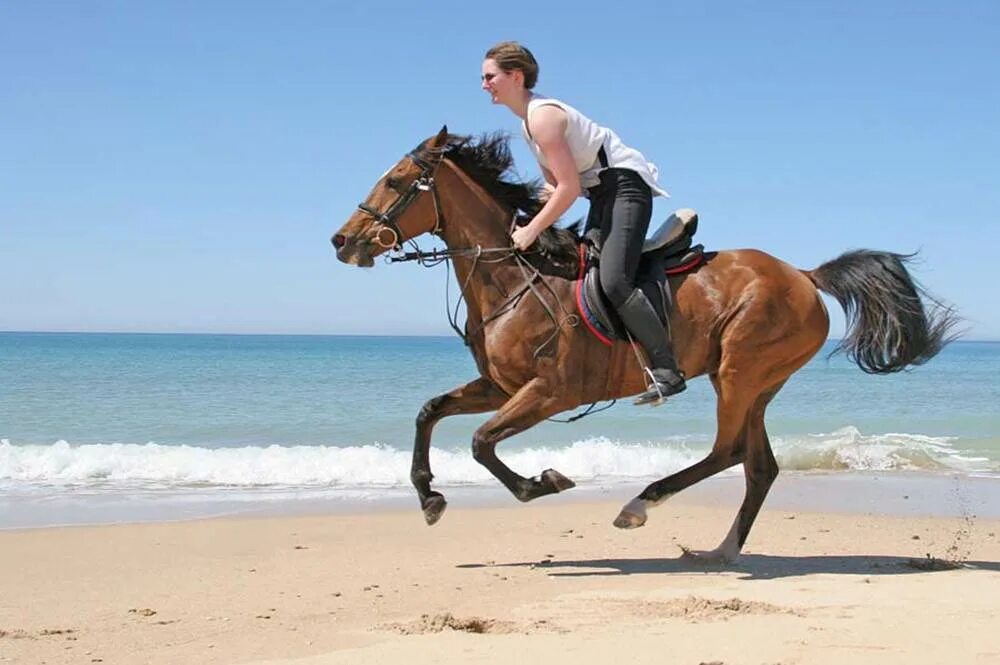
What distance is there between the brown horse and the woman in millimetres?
267

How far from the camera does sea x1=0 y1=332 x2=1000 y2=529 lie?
12.3m

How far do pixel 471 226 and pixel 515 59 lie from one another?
3.60 ft

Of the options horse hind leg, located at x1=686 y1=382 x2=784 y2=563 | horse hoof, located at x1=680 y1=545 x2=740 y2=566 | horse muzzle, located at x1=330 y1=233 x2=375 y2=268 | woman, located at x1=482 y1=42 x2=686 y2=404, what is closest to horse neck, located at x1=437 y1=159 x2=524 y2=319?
woman, located at x1=482 y1=42 x2=686 y2=404

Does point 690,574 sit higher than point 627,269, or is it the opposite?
point 627,269

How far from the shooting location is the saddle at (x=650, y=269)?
6.79 metres

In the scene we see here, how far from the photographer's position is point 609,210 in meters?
6.80

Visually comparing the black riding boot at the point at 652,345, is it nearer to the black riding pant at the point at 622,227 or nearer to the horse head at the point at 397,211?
the black riding pant at the point at 622,227

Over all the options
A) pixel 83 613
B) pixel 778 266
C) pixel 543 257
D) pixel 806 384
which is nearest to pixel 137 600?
pixel 83 613

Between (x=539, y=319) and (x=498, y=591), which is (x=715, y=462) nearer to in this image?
(x=539, y=319)

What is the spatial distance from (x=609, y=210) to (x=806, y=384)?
107ft

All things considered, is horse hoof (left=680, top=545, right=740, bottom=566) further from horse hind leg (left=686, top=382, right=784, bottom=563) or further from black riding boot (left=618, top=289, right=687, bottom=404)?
black riding boot (left=618, top=289, right=687, bottom=404)

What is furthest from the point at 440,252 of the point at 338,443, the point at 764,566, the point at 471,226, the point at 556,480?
the point at 338,443

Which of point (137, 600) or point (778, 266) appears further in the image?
point (778, 266)

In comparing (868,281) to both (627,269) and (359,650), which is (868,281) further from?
(359,650)
